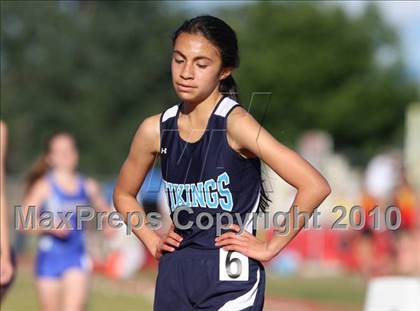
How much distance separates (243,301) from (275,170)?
63 cm

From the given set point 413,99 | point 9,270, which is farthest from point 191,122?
point 413,99

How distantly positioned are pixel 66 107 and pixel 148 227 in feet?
125

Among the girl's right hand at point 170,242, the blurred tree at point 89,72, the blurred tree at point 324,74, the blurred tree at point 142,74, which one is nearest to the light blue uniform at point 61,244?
the girl's right hand at point 170,242

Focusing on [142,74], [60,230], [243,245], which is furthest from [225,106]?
[142,74]

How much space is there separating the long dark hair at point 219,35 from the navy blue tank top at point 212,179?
21cm

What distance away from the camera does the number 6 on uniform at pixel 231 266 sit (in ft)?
15.7

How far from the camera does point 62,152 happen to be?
33.1 ft

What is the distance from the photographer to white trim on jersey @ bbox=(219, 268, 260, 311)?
480 centimetres

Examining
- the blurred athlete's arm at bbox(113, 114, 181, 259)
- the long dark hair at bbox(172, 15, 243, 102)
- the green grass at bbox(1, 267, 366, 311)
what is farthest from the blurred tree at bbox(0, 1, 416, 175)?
the long dark hair at bbox(172, 15, 243, 102)

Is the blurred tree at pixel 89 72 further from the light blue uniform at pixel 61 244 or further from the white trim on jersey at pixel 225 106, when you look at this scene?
the white trim on jersey at pixel 225 106

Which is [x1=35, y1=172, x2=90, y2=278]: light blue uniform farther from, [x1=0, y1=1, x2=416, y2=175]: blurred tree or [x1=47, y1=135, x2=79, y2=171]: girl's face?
[x1=0, y1=1, x2=416, y2=175]: blurred tree

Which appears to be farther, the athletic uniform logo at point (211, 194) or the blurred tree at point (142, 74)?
the blurred tree at point (142, 74)

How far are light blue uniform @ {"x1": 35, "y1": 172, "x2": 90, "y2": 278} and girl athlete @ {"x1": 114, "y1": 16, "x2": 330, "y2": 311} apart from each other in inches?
179

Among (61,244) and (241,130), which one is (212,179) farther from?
(61,244)
